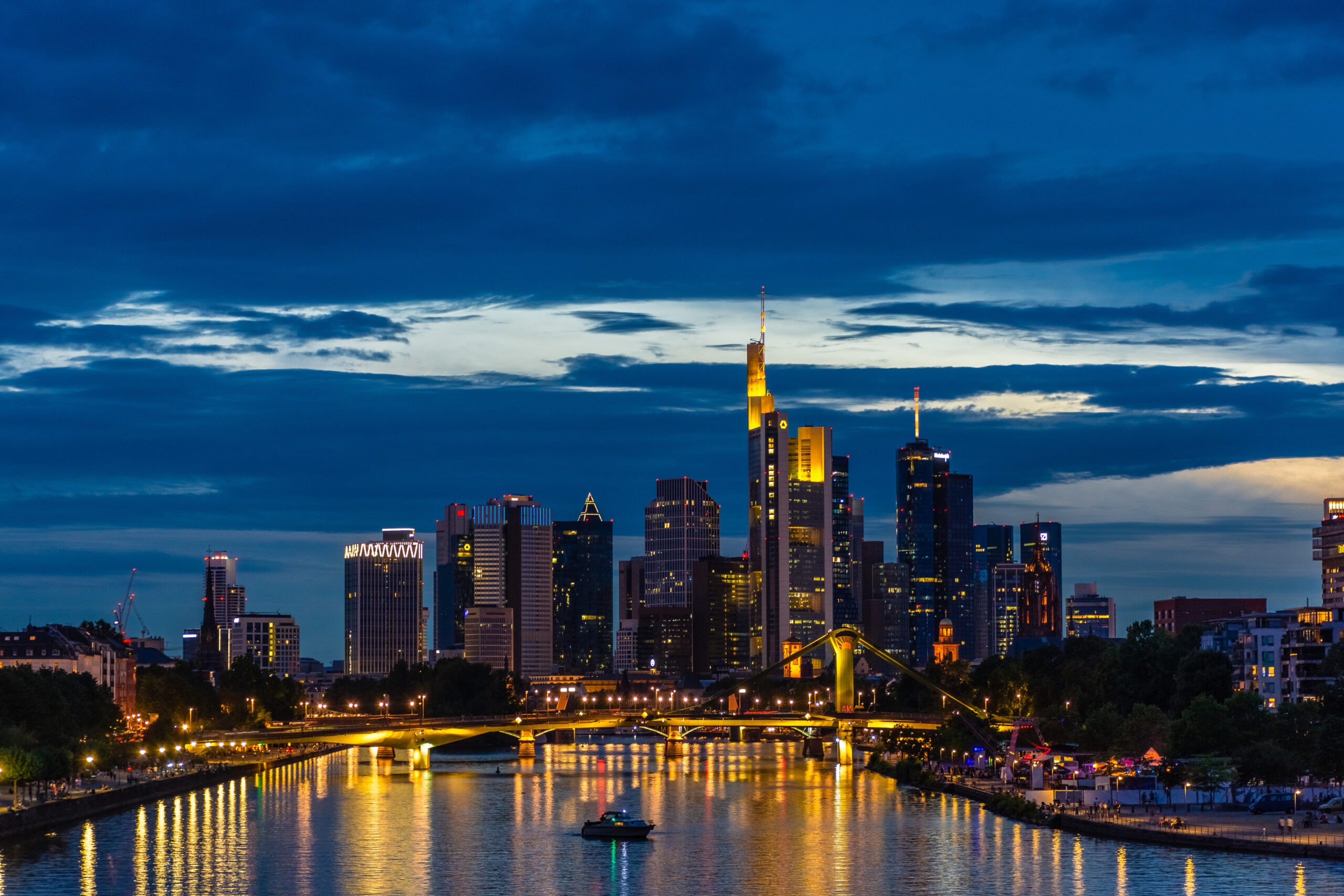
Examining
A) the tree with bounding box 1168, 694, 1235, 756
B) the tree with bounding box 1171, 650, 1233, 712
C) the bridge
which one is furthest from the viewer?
the bridge

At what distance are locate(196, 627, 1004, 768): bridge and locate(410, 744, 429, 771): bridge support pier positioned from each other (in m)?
0.07

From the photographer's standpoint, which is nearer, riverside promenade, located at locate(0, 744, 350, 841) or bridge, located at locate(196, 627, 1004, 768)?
riverside promenade, located at locate(0, 744, 350, 841)

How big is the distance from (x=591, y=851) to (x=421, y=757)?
7925 centimetres

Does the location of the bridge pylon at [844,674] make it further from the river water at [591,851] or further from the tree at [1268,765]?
the tree at [1268,765]

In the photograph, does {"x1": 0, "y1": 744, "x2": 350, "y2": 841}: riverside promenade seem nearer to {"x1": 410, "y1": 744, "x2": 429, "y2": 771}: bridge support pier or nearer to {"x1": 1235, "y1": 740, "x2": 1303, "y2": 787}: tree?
{"x1": 410, "y1": 744, "x2": 429, "y2": 771}: bridge support pier

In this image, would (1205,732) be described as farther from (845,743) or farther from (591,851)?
(845,743)

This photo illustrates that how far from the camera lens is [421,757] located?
168m

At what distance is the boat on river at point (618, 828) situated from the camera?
96875 millimetres

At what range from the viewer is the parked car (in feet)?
308

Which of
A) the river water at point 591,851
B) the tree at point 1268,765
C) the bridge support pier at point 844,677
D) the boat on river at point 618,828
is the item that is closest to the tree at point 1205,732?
the tree at point 1268,765

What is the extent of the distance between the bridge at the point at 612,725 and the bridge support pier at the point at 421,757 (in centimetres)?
7

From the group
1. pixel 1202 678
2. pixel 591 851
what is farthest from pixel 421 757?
pixel 591 851

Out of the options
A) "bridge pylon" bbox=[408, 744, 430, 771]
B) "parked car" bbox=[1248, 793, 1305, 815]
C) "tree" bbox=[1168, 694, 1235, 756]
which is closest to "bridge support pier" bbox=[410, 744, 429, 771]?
"bridge pylon" bbox=[408, 744, 430, 771]

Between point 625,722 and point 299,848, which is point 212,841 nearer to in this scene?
point 299,848
